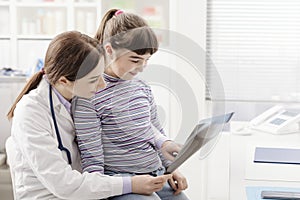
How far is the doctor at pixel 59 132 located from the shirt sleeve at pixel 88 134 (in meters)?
0.03

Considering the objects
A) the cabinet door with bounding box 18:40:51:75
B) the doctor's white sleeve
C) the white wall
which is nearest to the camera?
the doctor's white sleeve

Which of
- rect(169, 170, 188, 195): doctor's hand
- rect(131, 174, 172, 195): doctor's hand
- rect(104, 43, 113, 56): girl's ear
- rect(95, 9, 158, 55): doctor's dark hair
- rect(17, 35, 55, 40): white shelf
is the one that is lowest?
rect(169, 170, 188, 195): doctor's hand

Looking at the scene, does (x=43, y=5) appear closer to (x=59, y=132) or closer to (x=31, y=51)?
(x=31, y=51)

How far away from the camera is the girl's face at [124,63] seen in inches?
66.9

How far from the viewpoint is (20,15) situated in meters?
3.52

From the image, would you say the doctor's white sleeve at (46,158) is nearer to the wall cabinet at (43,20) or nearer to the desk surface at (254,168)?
the desk surface at (254,168)

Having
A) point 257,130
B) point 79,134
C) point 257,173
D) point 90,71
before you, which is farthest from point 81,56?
point 257,130

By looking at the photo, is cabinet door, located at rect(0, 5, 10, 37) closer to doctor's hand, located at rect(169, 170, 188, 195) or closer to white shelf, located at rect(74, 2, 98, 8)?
white shelf, located at rect(74, 2, 98, 8)

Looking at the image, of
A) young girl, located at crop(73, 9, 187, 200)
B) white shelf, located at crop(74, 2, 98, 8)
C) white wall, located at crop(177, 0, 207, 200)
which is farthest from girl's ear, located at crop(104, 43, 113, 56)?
white shelf, located at crop(74, 2, 98, 8)

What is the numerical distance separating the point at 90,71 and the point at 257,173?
0.72 meters

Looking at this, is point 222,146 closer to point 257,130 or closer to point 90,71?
point 257,130

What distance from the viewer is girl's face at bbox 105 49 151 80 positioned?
5.58ft

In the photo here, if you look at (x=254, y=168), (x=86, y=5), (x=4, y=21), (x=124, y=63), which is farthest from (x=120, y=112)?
(x=4, y=21)

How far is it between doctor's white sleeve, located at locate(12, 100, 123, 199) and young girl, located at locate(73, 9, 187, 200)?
8 centimetres
